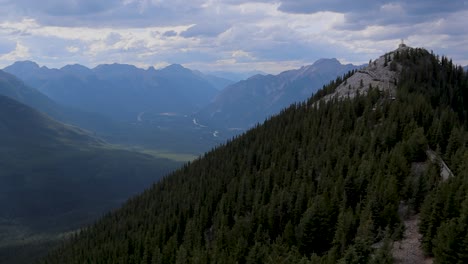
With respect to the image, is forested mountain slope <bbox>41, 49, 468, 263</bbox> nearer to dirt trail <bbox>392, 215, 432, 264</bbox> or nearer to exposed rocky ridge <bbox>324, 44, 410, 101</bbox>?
dirt trail <bbox>392, 215, 432, 264</bbox>

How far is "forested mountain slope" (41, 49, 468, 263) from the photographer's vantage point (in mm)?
56875

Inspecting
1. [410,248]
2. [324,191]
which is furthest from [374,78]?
[410,248]

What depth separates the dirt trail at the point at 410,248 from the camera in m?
49.4

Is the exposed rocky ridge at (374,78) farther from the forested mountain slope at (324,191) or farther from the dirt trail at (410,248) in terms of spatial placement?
the dirt trail at (410,248)

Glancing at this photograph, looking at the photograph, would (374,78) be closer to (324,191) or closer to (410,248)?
(324,191)

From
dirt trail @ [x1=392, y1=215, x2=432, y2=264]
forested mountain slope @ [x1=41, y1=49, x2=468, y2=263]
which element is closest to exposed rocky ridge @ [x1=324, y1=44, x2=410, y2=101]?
forested mountain slope @ [x1=41, y1=49, x2=468, y2=263]

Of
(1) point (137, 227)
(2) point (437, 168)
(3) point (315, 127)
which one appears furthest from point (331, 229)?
(1) point (137, 227)

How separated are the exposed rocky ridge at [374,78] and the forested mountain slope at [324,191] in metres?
4.10

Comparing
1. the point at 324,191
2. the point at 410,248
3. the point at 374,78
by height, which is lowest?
the point at 410,248

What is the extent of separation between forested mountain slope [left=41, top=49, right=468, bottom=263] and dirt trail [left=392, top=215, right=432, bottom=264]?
1.43 m

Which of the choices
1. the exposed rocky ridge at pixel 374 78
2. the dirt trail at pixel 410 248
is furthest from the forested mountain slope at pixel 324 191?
the exposed rocky ridge at pixel 374 78

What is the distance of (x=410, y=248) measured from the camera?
171 feet

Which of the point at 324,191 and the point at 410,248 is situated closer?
the point at 410,248

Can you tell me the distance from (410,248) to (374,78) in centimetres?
10220
